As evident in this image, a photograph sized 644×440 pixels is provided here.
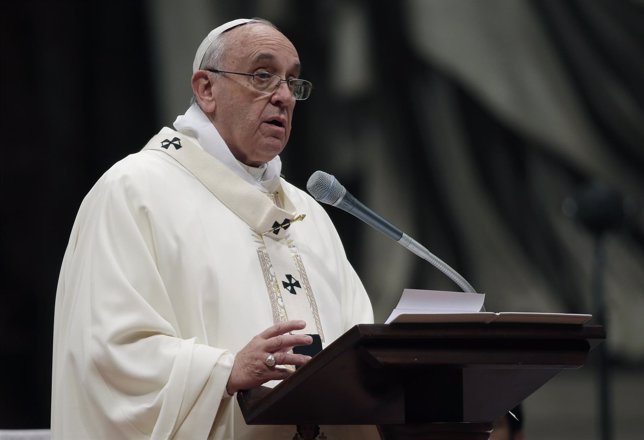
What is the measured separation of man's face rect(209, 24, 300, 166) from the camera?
3.66 meters

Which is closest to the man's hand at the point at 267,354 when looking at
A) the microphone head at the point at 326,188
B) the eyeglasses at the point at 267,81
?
the microphone head at the point at 326,188

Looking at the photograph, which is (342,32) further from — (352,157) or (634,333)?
(634,333)

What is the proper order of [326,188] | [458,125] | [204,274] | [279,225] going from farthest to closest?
1. [458,125]
2. [279,225]
3. [204,274]
4. [326,188]

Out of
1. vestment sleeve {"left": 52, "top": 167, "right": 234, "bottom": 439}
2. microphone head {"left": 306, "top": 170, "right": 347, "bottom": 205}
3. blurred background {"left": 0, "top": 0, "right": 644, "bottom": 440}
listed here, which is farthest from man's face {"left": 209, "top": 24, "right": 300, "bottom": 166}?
blurred background {"left": 0, "top": 0, "right": 644, "bottom": 440}

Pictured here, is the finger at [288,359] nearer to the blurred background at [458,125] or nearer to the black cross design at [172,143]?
the black cross design at [172,143]

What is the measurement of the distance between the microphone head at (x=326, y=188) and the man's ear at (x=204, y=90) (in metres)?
0.62

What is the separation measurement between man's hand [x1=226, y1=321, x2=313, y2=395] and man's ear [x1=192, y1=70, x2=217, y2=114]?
1.01 m

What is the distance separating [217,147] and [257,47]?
1.10 ft

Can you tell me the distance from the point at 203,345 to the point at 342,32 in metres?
4.67

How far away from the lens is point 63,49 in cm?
698

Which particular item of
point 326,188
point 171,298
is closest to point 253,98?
point 326,188

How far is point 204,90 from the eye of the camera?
3.77 m

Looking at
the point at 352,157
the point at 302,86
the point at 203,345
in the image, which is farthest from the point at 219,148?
the point at 352,157

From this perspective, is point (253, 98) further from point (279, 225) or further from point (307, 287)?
point (307, 287)
